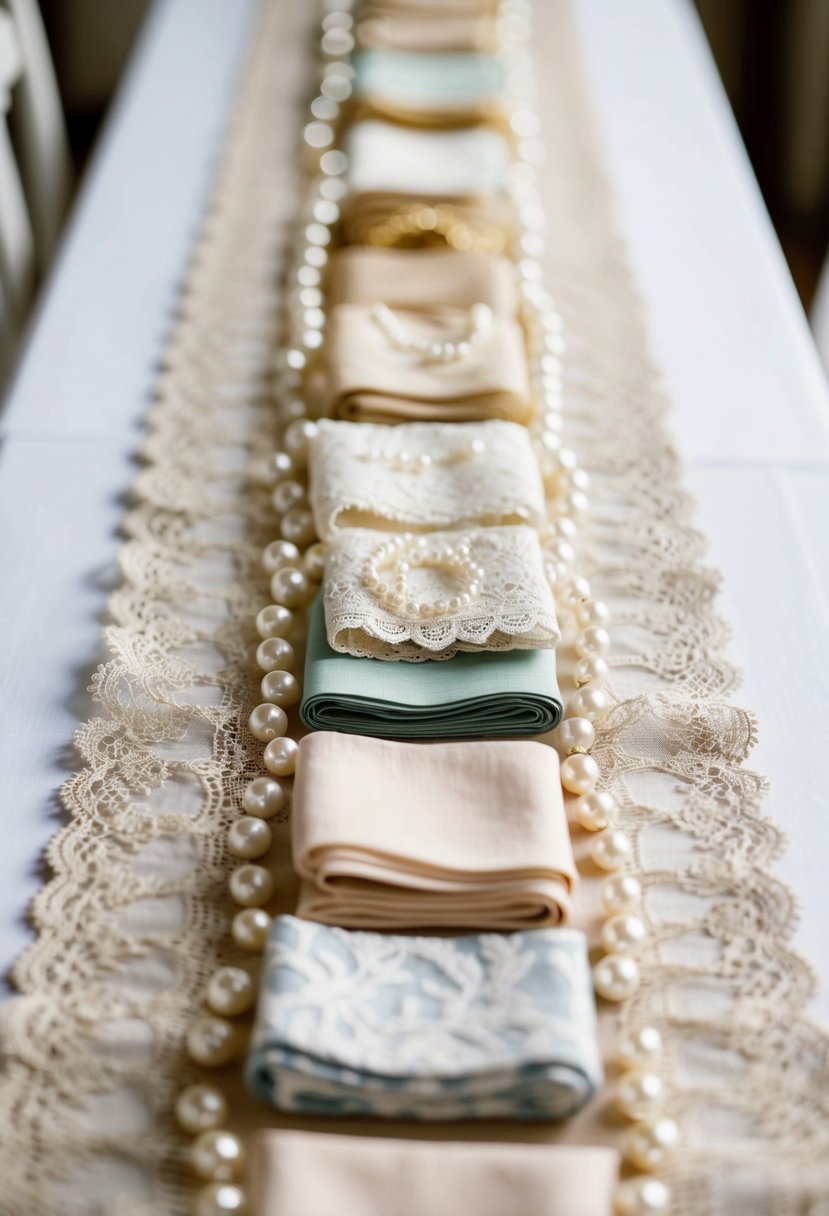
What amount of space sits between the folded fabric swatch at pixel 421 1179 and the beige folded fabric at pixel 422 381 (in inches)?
27.9

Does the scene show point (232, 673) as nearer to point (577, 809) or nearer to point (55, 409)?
point (577, 809)

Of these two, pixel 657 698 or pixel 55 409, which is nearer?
pixel 657 698

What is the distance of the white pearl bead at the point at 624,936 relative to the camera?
80cm

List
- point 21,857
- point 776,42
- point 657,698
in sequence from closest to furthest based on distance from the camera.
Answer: point 21,857, point 657,698, point 776,42

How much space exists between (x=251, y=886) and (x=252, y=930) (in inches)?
1.3

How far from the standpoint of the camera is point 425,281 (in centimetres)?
134

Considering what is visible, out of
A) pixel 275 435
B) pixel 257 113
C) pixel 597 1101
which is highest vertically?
pixel 257 113

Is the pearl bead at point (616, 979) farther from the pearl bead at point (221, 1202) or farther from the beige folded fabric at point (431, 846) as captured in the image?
the pearl bead at point (221, 1202)

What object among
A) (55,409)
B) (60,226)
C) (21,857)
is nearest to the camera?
(21,857)

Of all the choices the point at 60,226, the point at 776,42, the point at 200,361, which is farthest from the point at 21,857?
the point at 776,42

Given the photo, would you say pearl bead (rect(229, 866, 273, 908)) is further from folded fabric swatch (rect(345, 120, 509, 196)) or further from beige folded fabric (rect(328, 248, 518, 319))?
folded fabric swatch (rect(345, 120, 509, 196))

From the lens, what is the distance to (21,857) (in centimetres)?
86

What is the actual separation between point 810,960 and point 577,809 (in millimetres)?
189

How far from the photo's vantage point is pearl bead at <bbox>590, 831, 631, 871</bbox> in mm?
852
